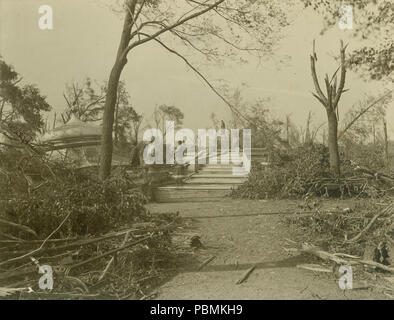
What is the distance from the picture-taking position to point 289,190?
12.6 m

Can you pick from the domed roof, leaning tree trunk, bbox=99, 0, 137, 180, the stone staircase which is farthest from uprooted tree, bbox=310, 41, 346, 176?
the domed roof

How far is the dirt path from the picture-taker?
209 inches

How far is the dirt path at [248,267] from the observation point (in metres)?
5.32

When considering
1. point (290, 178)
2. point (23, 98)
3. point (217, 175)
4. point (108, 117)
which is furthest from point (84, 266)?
point (23, 98)

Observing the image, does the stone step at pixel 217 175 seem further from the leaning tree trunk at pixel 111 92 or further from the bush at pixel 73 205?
the bush at pixel 73 205

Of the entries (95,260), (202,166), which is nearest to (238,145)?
(202,166)

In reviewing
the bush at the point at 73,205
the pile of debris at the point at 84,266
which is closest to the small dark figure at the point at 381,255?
the pile of debris at the point at 84,266

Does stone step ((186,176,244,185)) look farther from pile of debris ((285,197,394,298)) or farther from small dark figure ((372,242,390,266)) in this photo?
small dark figure ((372,242,390,266))

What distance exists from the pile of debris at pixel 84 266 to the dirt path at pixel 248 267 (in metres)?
0.43

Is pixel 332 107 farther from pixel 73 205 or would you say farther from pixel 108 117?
pixel 73 205

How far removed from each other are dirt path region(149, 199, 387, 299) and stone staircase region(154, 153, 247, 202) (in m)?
3.38

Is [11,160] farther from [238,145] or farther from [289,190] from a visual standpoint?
[238,145]

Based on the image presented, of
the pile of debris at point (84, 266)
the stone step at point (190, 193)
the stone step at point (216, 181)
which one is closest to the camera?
the pile of debris at point (84, 266)
